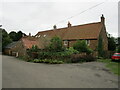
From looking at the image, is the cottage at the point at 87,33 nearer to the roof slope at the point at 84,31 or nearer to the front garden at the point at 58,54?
the roof slope at the point at 84,31

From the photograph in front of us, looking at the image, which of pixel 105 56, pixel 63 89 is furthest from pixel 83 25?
pixel 63 89

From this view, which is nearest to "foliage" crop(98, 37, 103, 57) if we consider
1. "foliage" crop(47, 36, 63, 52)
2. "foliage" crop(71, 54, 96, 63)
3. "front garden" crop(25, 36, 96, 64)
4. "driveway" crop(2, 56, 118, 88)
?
"front garden" crop(25, 36, 96, 64)

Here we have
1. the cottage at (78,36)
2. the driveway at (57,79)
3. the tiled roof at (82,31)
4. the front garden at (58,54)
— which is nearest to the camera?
the driveway at (57,79)

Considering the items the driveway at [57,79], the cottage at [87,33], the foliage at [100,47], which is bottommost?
the driveway at [57,79]

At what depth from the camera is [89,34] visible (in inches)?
1428

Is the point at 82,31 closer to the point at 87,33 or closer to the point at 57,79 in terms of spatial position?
the point at 87,33

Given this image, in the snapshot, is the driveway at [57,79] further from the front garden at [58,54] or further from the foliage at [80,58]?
the foliage at [80,58]

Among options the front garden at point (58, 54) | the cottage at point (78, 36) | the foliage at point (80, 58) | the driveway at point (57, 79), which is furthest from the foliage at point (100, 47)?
the driveway at point (57, 79)

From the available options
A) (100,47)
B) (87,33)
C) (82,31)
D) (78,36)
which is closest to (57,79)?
(100,47)

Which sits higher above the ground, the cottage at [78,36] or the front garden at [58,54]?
the cottage at [78,36]

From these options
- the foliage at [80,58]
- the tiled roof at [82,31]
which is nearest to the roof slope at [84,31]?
the tiled roof at [82,31]

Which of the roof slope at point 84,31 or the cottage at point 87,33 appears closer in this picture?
the cottage at point 87,33

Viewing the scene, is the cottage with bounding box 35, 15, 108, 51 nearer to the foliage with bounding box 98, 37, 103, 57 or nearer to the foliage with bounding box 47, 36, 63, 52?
the foliage with bounding box 98, 37, 103, 57

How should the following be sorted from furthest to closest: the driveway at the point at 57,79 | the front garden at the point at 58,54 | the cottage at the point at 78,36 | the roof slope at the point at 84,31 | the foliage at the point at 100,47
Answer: the roof slope at the point at 84,31, the cottage at the point at 78,36, the foliage at the point at 100,47, the front garden at the point at 58,54, the driveway at the point at 57,79
